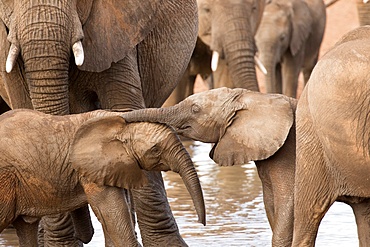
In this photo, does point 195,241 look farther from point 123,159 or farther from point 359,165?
point 359,165

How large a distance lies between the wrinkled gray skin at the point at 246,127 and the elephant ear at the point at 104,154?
0.16 meters

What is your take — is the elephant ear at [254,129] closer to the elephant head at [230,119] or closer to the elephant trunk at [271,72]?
the elephant head at [230,119]

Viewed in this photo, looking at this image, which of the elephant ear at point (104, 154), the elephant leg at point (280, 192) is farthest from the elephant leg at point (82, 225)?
the elephant leg at point (280, 192)

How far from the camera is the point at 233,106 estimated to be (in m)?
6.02

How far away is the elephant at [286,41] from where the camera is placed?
1351 centimetres

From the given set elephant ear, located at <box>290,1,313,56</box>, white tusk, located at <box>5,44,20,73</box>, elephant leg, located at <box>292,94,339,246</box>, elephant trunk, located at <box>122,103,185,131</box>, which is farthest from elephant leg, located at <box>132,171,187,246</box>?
elephant ear, located at <box>290,1,313,56</box>

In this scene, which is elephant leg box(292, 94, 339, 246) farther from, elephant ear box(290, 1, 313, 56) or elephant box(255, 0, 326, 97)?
elephant ear box(290, 1, 313, 56)

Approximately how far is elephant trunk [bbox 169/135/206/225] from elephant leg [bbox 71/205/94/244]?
0.79 meters

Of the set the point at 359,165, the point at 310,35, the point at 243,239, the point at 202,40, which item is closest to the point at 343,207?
the point at 243,239

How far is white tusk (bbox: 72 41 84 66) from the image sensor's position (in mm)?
6039

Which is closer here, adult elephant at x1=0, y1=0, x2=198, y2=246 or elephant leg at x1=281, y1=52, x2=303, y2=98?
adult elephant at x1=0, y1=0, x2=198, y2=246

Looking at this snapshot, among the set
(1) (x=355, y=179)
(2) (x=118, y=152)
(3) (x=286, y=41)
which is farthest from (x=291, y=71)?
(1) (x=355, y=179)

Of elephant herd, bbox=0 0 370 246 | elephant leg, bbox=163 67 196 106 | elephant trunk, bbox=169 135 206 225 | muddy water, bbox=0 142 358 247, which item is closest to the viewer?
elephant herd, bbox=0 0 370 246

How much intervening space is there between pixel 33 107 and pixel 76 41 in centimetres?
40
